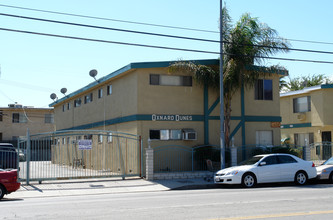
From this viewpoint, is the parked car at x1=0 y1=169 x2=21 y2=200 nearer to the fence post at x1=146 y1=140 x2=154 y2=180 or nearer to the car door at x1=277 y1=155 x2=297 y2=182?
the fence post at x1=146 y1=140 x2=154 y2=180

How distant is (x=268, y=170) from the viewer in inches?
677

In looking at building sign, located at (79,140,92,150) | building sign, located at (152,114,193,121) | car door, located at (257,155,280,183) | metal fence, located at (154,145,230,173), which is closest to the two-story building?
metal fence, located at (154,145,230,173)

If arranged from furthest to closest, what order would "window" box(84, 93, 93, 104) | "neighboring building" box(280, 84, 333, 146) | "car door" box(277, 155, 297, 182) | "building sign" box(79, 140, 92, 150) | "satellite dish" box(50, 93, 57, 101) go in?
"satellite dish" box(50, 93, 57, 101)
"neighboring building" box(280, 84, 333, 146)
"window" box(84, 93, 93, 104)
"building sign" box(79, 140, 92, 150)
"car door" box(277, 155, 297, 182)

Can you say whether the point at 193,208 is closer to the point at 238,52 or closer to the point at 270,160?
the point at 270,160

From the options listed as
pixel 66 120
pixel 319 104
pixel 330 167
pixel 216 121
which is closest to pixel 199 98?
pixel 216 121

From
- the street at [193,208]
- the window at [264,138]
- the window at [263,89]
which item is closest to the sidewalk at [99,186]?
the street at [193,208]

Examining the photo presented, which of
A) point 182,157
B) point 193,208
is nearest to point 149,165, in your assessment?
point 182,157

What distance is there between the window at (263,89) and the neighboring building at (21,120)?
35.2 meters

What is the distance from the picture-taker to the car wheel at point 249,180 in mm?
16891

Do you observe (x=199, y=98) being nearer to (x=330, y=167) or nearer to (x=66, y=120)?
(x=330, y=167)

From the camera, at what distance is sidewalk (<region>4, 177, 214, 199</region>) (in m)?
16.1

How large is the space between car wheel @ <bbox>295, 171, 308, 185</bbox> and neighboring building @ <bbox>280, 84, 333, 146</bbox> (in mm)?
13565

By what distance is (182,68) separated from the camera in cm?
2227

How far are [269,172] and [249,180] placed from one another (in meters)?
0.97
